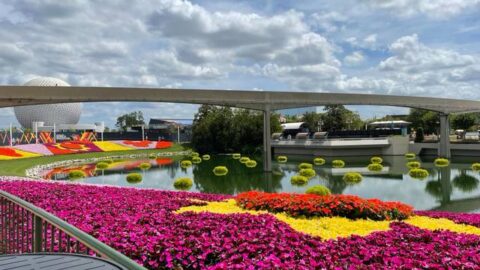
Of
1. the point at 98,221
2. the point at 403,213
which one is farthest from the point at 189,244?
the point at 403,213

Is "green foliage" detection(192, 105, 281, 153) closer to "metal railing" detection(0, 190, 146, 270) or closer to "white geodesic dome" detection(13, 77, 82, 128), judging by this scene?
"white geodesic dome" detection(13, 77, 82, 128)

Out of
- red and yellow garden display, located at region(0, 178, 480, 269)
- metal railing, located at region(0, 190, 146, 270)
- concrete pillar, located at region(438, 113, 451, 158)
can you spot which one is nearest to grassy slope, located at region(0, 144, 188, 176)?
red and yellow garden display, located at region(0, 178, 480, 269)

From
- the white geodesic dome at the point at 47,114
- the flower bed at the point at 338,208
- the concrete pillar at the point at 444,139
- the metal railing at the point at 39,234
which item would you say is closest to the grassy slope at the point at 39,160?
the flower bed at the point at 338,208

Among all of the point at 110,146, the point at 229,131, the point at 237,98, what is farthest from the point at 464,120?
the point at 110,146

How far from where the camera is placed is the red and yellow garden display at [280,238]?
193 inches

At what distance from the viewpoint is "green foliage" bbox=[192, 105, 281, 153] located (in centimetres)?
5772

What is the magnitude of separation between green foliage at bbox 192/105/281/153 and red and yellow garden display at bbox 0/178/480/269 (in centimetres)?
4843

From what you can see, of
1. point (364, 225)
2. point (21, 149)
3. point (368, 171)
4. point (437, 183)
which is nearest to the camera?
point (364, 225)

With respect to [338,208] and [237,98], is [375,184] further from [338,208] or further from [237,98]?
[338,208]

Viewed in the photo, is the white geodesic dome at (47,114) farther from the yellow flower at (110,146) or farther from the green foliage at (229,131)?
the green foliage at (229,131)

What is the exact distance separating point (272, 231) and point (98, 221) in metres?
2.93

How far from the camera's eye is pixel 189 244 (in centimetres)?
531

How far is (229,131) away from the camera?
5856cm

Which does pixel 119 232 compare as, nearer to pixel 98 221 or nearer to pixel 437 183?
pixel 98 221
